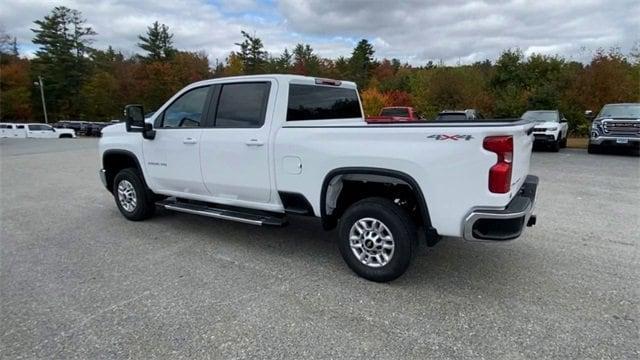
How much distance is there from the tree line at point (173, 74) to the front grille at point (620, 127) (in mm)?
17044

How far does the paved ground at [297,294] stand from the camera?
284cm

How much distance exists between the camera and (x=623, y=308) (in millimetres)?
3264

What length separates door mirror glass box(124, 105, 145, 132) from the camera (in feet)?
17.5

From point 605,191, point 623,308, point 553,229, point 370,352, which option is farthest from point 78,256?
point 605,191

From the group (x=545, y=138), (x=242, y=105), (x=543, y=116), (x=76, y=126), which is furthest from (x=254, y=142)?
(x=76, y=126)

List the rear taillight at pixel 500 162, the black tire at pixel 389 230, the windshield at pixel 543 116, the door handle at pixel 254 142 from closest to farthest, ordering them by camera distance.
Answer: the rear taillight at pixel 500 162
the black tire at pixel 389 230
the door handle at pixel 254 142
the windshield at pixel 543 116

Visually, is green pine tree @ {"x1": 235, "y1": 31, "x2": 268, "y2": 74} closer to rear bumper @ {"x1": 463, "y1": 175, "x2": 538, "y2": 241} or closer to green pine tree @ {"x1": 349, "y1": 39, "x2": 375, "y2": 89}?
green pine tree @ {"x1": 349, "y1": 39, "x2": 375, "y2": 89}

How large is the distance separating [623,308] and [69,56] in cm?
6942

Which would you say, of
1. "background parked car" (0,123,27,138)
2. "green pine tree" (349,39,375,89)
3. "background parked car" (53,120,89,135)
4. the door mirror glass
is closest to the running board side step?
the door mirror glass

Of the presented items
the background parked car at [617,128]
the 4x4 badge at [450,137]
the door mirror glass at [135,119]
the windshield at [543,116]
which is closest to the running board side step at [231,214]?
the door mirror glass at [135,119]

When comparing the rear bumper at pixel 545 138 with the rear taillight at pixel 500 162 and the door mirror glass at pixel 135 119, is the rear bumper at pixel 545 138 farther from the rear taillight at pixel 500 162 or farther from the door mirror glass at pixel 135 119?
the door mirror glass at pixel 135 119

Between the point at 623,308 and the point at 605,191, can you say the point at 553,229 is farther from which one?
the point at 605,191

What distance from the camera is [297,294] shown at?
142 inches

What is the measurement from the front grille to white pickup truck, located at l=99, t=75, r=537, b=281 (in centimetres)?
1179
